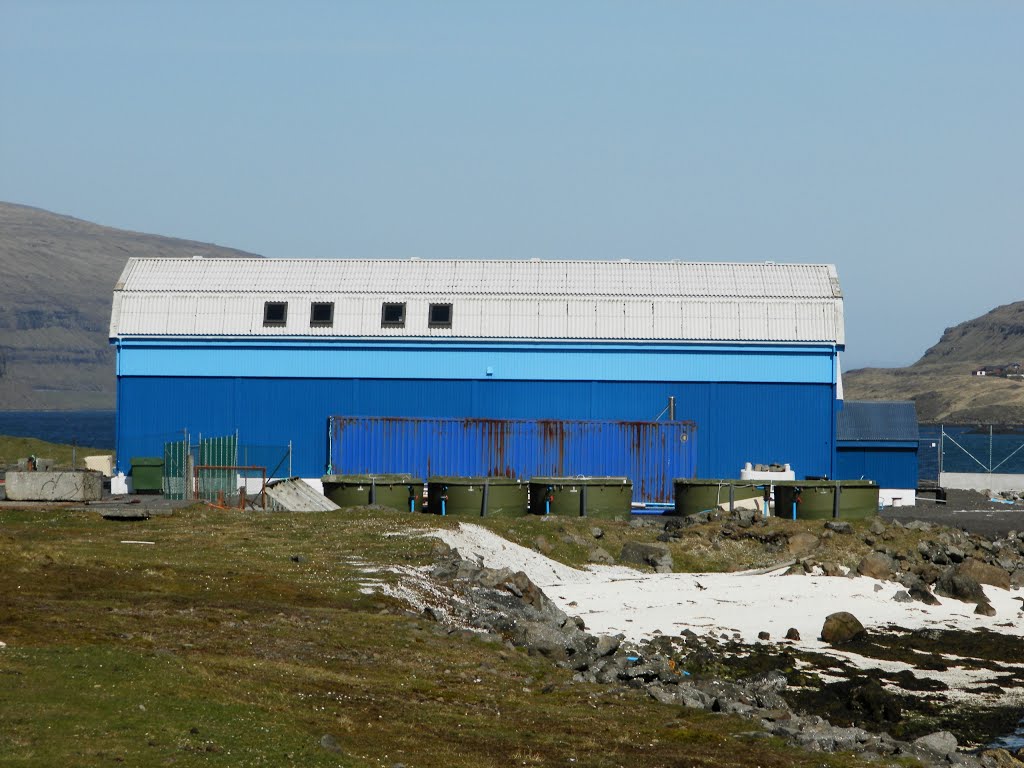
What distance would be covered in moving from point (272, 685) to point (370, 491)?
83.8 ft

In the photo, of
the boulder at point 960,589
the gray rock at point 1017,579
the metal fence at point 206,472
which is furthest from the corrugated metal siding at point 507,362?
the boulder at point 960,589

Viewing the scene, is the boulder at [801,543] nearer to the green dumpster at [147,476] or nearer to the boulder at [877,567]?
the boulder at [877,567]

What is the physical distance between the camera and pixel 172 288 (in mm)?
56500

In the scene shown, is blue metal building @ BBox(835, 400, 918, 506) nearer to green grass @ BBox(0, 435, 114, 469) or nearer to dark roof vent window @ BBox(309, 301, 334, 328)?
dark roof vent window @ BBox(309, 301, 334, 328)

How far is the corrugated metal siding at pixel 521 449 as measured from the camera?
5225 cm

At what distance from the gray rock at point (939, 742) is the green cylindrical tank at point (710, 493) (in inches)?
982

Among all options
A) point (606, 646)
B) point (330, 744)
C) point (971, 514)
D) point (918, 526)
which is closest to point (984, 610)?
point (918, 526)

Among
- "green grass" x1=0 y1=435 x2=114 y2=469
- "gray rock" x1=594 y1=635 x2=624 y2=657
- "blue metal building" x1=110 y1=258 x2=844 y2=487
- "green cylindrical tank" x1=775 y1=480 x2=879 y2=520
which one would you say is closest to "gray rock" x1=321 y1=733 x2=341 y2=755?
"gray rock" x1=594 y1=635 x2=624 y2=657

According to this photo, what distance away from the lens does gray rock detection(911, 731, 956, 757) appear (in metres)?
21.1

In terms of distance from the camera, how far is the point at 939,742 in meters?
21.5

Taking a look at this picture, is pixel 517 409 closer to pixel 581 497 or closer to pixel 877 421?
pixel 581 497

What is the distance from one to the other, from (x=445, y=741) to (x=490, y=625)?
8.81m

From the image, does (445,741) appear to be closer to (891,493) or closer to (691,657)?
(691,657)

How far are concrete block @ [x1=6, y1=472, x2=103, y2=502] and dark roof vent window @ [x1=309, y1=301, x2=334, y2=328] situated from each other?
1251 cm
